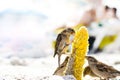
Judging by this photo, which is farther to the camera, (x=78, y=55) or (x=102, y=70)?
(x=102, y=70)

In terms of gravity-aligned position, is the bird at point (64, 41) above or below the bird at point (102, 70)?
above

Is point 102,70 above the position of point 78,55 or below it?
below

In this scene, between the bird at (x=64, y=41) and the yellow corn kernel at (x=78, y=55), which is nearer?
the yellow corn kernel at (x=78, y=55)

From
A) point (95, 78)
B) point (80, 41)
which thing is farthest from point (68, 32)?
point (95, 78)

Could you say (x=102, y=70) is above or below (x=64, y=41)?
below

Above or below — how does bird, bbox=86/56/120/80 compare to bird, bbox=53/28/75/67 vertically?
below

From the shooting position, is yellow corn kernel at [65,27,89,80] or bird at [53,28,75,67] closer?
yellow corn kernel at [65,27,89,80]

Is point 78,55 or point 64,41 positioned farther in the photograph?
point 64,41

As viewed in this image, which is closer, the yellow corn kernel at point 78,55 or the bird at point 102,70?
the yellow corn kernel at point 78,55

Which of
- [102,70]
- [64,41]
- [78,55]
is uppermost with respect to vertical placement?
[64,41]

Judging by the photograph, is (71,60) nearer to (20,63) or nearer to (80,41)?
(80,41)

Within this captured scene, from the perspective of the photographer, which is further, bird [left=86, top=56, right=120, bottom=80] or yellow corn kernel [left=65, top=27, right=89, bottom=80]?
bird [left=86, top=56, right=120, bottom=80]
